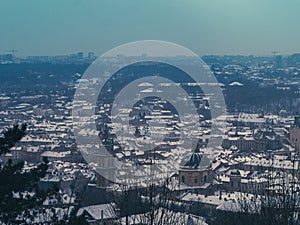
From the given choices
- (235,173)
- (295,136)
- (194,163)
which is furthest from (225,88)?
(194,163)

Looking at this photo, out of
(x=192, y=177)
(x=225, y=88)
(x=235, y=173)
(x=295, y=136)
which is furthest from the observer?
(x=225, y=88)

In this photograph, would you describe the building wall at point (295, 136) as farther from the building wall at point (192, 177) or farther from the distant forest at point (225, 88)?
the distant forest at point (225, 88)

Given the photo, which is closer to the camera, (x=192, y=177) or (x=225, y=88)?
(x=192, y=177)

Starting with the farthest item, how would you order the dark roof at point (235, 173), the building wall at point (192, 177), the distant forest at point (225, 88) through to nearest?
the distant forest at point (225, 88)
the dark roof at point (235, 173)
the building wall at point (192, 177)

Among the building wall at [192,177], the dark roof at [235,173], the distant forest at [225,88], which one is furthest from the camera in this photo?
the distant forest at [225,88]

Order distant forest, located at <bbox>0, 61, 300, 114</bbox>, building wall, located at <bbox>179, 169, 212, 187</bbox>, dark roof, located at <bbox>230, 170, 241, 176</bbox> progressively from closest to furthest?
building wall, located at <bbox>179, 169, 212, 187</bbox>, dark roof, located at <bbox>230, 170, 241, 176</bbox>, distant forest, located at <bbox>0, 61, 300, 114</bbox>

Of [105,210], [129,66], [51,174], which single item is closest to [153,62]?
[129,66]

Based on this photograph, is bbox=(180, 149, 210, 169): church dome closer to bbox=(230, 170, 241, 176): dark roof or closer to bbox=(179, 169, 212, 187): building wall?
bbox=(179, 169, 212, 187): building wall

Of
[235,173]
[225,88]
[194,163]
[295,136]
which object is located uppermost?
[225,88]

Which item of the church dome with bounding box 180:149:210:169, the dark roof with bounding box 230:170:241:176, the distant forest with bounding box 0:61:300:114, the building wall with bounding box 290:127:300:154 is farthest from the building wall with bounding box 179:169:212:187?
the distant forest with bounding box 0:61:300:114

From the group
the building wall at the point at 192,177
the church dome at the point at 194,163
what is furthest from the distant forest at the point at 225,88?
the building wall at the point at 192,177

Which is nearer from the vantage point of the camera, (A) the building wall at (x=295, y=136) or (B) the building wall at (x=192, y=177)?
(B) the building wall at (x=192, y=177)

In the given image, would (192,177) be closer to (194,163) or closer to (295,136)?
(194,163)
